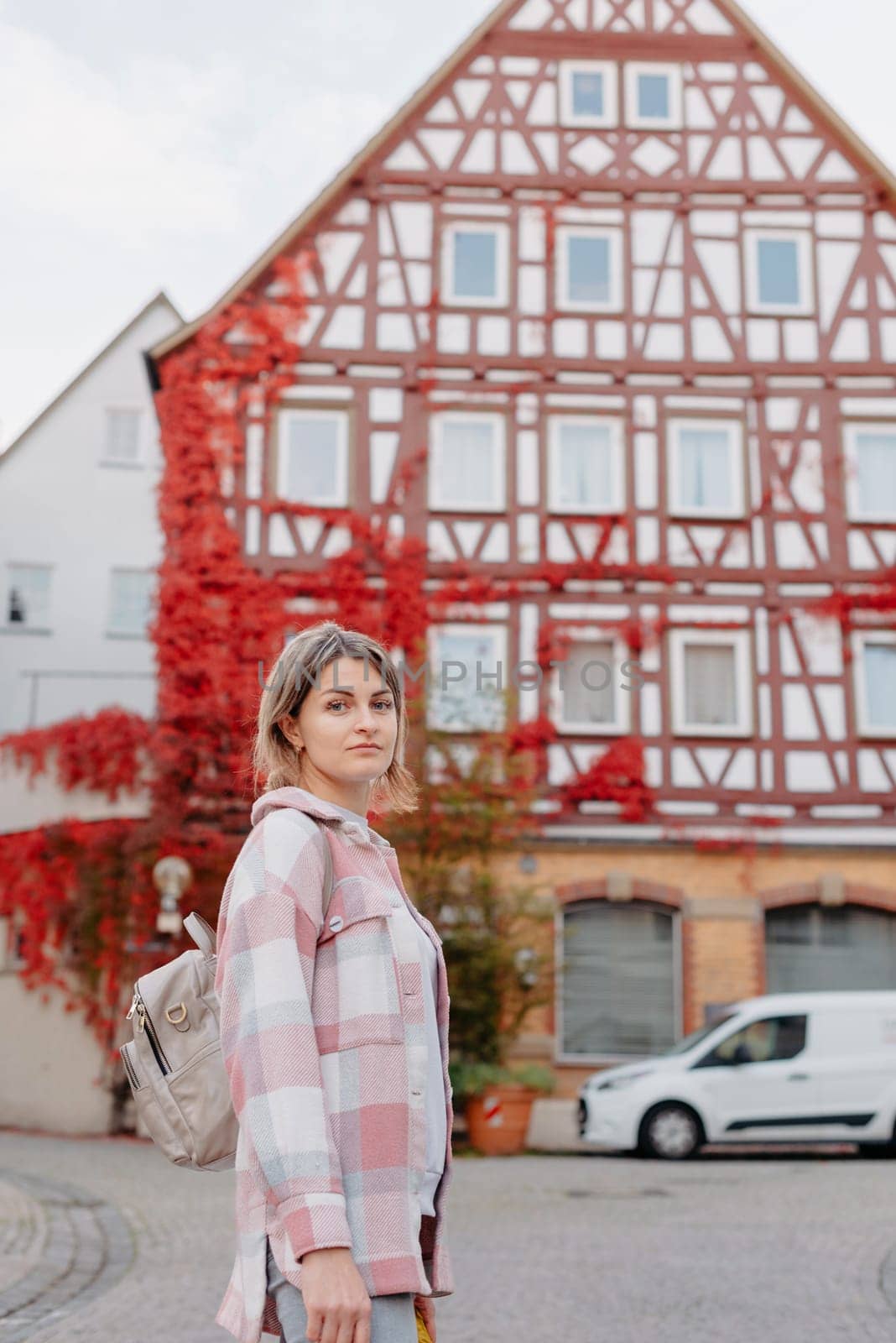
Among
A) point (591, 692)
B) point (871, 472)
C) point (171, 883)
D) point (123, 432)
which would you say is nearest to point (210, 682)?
point (171, 883)

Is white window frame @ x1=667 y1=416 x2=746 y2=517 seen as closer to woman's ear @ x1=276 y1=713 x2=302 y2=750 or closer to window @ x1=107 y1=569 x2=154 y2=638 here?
→ window @ x1=107 y1=569 x2=154 y2=638

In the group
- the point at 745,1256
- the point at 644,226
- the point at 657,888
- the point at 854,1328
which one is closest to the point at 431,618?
the point at 657,888

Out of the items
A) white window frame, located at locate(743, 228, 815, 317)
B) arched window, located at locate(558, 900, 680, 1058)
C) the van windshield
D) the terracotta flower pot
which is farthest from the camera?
white window frame, located at locate(743, 228, 815, 317)

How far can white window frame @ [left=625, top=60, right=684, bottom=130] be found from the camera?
72.5 ft

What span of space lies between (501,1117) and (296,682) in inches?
618

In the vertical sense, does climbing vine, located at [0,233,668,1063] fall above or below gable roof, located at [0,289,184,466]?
below

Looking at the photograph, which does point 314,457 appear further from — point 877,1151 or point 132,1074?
point 132,1074

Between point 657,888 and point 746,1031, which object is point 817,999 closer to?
point 746,1031

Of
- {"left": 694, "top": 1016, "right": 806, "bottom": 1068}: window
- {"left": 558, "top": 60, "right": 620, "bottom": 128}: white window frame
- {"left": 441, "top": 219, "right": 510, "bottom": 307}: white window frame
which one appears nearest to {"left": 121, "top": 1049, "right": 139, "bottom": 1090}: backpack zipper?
{"left": 694, "top": 1016, "right": 806, "bottom": 1068}: window

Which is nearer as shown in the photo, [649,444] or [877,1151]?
[877,1151]

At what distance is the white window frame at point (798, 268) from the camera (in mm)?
21609

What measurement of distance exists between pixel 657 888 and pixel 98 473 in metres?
13.5

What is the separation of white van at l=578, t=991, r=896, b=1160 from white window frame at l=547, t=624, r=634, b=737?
15.7 feet

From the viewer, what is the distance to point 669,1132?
16.4 m
